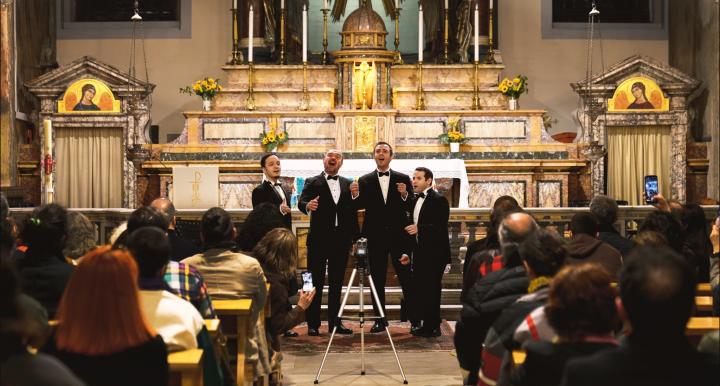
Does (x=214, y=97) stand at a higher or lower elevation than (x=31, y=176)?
higher

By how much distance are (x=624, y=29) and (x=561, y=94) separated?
4.93 feet

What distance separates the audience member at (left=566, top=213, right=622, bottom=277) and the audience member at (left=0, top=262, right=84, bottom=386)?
12.4 feet

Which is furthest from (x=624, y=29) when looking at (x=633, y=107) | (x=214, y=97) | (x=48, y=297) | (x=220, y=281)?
(x=48, y=297)

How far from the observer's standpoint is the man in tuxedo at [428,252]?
29.1 feet

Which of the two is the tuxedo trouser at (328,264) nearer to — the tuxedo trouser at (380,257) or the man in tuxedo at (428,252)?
the tuxedo trouser at (380,257)

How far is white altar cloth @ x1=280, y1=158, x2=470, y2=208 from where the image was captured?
13.3 meters

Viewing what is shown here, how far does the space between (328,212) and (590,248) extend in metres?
3.24

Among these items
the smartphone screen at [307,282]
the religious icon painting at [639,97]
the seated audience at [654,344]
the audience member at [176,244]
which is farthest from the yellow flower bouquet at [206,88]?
the seated audience at [654,344]

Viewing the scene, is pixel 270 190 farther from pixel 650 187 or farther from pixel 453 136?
pixel 650 187

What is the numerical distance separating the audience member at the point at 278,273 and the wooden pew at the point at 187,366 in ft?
7.41

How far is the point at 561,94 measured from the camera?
17.6 m

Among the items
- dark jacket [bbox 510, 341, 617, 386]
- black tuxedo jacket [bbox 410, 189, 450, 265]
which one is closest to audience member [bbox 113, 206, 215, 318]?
dark jacket [bbox 510, 341, 617, 386]

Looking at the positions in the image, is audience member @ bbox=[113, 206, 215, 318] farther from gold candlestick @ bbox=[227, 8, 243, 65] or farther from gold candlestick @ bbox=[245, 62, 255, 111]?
gold candlestick @ bbox=[227, 8, 243, 65]

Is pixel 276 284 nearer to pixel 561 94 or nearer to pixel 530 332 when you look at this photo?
pixel 530 332
